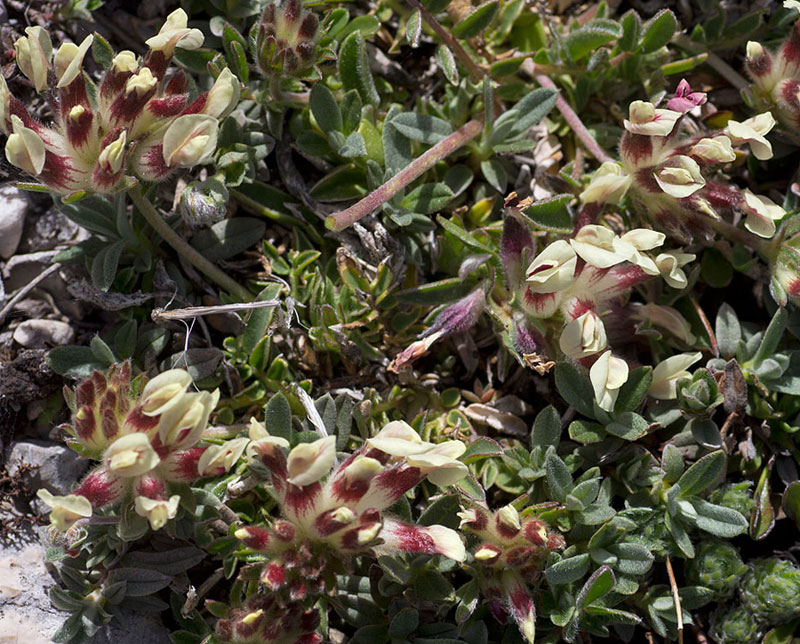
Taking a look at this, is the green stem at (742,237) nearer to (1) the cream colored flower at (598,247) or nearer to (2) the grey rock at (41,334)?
(1) the cream colored flower at (598,247)

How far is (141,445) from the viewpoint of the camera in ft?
7.98

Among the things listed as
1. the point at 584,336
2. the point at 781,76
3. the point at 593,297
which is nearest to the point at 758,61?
the point at 781,76

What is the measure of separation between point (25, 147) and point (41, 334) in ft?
3.30

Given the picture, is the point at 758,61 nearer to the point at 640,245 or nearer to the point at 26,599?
the point at 640,245

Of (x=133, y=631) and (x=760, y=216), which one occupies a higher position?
(x=760, y=216)

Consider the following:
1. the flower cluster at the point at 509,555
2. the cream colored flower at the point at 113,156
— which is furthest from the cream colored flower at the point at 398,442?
the cream colored flower at the point at 113,156

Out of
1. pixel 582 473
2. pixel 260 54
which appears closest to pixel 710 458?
pixel 582 473

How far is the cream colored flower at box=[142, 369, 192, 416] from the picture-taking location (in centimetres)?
248

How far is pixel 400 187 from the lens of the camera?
329 cm

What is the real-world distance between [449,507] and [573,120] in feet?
6.15

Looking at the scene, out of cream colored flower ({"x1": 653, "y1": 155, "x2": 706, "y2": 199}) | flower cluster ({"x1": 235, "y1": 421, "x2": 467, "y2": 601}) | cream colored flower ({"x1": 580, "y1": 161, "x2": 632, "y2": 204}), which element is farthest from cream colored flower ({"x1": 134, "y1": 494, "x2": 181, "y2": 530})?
cream colored flower ({"x1": 653, "y1": 155, "x2": 706, "y2": 199})

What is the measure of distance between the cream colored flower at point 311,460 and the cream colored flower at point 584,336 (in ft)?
3.44

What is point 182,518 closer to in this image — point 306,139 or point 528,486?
point 528,486

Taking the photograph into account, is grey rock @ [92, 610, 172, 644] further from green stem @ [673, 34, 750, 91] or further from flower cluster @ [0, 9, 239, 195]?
green stem @ [673, 34, 750, 91]
